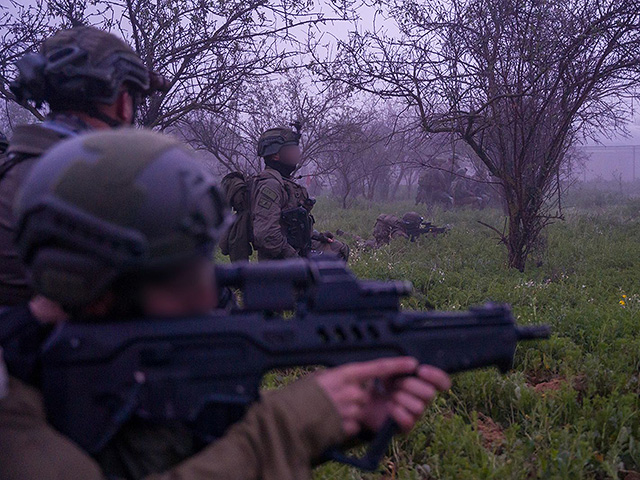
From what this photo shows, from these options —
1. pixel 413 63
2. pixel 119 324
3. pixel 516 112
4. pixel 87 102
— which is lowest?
pixel 119 324

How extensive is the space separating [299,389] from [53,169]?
774mm

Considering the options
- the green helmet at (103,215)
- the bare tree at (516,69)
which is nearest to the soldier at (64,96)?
the green helmet at (103,215)

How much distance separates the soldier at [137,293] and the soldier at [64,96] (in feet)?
1.76

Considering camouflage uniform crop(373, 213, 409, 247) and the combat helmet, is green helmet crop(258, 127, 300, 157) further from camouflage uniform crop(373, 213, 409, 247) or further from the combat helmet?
camouflage uniform crop(373, 213, 409, 247)

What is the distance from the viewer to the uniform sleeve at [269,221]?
17.5ft

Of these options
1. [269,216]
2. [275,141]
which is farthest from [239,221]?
[275,141]

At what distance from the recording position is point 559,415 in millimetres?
3387

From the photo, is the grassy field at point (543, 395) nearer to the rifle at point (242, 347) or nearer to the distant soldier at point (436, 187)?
the rifle at point (242, 347)

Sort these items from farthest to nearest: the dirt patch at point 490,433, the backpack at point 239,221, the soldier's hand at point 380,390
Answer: the backpack at point 239,221 → the dirt patch at point 490,433 → the soldier's hand at point 380,390

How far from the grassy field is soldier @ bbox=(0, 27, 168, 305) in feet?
6.54

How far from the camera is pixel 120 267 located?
3.99 feet

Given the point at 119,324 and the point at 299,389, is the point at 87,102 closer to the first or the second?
the point at 119,324

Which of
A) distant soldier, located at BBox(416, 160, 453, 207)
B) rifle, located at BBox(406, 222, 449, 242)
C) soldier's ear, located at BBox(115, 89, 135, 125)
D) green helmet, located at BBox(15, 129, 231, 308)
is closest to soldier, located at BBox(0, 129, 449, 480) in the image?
green helmet, located at BBox(15, 129, 231, 308)

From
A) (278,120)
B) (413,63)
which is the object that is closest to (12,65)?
(413,63)
